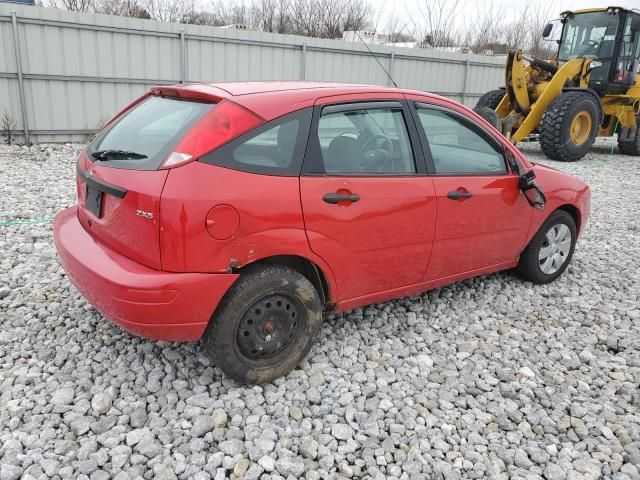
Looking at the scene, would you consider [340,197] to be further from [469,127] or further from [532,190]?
[532,190]

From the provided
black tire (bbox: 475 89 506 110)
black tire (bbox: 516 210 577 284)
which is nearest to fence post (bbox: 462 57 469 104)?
black tire (bbox: 475 89 506 110)

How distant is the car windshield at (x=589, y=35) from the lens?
11367mm

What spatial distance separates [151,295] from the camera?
2504mm

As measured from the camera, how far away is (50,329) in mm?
3428

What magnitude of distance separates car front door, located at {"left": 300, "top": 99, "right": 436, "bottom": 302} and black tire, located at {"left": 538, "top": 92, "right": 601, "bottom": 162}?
8527 millimetres

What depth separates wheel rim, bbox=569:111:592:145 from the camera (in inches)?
439

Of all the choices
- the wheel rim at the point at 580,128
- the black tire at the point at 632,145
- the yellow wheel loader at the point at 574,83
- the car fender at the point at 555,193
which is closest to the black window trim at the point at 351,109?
the car fender at the point at 555,193

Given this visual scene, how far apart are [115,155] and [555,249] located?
11.5 feet

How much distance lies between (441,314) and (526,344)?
0.62m

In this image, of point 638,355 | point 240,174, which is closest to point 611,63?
point 638,355

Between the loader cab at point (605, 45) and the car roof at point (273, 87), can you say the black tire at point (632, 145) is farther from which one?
the car roof at point (273, 87)

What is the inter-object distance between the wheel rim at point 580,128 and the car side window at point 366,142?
357 inches

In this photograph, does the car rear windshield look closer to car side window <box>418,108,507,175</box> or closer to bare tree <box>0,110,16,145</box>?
car side window <box>418,108,507,175</box>

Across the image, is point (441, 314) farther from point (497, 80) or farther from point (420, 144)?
point (497, 80)
